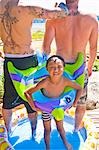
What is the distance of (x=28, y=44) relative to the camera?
311cm

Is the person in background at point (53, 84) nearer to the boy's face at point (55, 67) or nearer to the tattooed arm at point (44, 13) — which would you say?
the boy's face at point (55, 67)

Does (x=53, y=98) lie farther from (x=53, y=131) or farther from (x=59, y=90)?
→ (x=53, y=131)

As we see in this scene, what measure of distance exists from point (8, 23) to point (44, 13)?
0.31 meters

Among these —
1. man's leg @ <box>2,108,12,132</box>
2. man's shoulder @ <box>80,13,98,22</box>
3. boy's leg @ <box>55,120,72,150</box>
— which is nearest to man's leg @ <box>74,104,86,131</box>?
boy's leg @ <box>55,120,72,150</box>

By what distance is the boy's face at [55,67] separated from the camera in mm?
2867

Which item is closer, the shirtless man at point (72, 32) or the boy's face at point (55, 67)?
the boy's face at point (55, 67)

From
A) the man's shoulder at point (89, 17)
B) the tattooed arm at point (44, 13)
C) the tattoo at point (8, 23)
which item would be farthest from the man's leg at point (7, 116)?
the man's shoulder at point (89, 17)

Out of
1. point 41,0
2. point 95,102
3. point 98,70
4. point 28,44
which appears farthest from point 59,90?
point 98,70

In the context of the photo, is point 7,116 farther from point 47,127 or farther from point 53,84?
point 53,84

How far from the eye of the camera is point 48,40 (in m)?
3.15

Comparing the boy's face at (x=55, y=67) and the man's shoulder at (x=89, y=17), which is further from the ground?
the man's shoulder at (x=89, y=17)

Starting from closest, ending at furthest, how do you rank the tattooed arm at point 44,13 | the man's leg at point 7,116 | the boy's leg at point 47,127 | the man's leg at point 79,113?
the tattooed arm at point 44,13, the boy's leg at point 47,127, the man's leg at point 7,116, the man's leg at point 79,113

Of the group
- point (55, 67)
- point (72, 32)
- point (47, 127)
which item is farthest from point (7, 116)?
point (72, 32)

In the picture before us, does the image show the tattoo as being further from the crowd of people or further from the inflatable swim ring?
the inflatable swim ring
